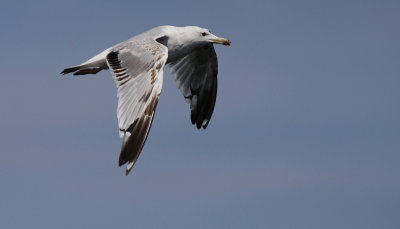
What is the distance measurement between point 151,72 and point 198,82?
4790 millimetres

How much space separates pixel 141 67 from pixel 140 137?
6.00ft

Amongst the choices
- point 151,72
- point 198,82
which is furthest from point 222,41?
point 151,72

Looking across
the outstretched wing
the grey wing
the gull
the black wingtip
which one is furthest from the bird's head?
the black wingtip

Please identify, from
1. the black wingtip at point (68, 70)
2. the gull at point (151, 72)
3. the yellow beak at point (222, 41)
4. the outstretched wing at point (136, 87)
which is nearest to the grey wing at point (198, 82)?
the gull at point (151, 72)

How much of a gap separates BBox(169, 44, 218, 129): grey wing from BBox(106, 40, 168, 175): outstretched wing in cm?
348

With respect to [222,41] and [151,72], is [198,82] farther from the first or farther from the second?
[151,72]

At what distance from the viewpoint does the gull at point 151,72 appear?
13.0 metres

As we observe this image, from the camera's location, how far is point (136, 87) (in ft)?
45.2

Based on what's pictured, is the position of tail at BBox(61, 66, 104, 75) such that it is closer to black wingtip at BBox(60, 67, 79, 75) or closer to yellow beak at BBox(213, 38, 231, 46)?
black wingtip at BBox(60, 67, 79, 75)

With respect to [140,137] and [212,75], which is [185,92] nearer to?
[212,75]

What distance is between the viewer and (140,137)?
505 inches

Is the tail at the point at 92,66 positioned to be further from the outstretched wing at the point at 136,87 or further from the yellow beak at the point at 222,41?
the yellow beak at the point at 222,41

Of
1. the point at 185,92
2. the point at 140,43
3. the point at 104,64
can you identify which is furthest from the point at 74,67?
the point at 185,92

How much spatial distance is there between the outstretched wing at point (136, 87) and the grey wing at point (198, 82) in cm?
348
